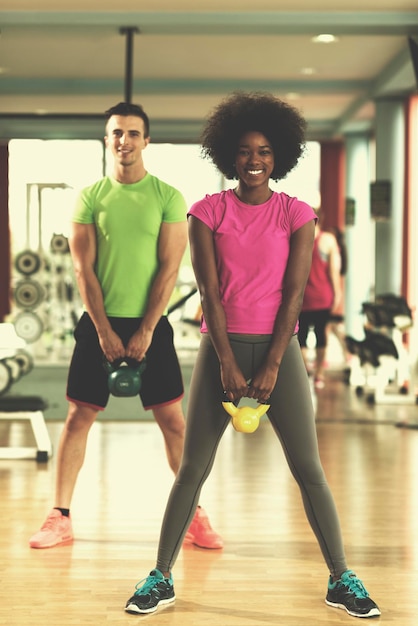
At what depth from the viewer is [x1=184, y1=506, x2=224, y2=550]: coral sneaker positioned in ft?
11.1

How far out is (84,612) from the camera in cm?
272

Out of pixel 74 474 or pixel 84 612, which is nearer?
pixel 84 612

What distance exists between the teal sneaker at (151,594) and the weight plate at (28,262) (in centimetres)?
453

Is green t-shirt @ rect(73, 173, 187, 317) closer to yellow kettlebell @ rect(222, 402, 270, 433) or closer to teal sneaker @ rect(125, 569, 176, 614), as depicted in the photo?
yellow kettlebell @ rect(222, 402, 270, 433)

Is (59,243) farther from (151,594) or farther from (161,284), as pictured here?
(151,594)

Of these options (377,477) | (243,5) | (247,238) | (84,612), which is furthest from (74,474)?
(243,5)

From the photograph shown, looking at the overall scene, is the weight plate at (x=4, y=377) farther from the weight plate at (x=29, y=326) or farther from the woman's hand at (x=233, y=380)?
the woman's hand at (x=233, y=380)

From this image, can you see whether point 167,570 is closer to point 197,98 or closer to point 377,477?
point 377,477

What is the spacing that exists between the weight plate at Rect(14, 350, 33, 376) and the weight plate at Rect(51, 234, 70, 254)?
760 mm

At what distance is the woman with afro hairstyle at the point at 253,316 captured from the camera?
2570 millimetres

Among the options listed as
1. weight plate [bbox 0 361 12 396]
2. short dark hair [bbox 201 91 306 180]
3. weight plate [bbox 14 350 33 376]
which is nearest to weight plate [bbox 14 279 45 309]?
weight plate [bbox 14 350 33 376]

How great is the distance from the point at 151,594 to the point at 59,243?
4.70 m

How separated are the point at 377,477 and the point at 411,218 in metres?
4.60

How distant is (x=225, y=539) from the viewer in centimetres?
352
